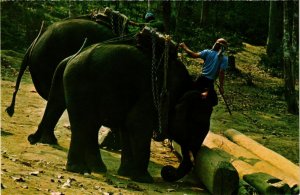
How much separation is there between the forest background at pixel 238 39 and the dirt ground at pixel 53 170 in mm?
3568

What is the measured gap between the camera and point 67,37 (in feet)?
36.2

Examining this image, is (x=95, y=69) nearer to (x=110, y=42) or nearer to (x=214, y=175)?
(x=110, y=42)

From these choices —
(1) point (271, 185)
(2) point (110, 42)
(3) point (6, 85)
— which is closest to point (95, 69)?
(2) point (110, 42)

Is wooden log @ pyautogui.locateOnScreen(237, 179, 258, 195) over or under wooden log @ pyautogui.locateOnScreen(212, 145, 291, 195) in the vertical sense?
under

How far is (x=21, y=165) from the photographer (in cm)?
802

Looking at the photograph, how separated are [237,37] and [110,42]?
25.4 m

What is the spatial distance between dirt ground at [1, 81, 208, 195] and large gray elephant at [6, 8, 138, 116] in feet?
3.63

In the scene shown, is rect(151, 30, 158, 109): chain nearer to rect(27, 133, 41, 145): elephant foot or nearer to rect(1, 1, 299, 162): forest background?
rect(27, 133, 41, 145): elephant foot

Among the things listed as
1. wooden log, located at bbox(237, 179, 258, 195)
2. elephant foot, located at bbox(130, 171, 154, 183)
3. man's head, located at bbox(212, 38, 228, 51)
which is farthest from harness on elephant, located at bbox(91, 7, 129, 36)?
wooden log, located at bbox(237, 179, 258, 195)

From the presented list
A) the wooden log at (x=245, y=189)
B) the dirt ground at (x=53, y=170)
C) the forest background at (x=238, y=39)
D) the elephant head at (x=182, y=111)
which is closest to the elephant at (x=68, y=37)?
the dirt ground at (x=53, y=170)

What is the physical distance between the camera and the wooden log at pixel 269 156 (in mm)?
8719

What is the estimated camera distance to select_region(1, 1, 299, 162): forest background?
17141 millimetres

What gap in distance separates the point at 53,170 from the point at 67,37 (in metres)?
3.45

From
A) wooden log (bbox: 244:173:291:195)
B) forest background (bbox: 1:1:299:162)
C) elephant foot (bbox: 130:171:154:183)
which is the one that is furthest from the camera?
forest background (bbox: 1:1:299:162)
